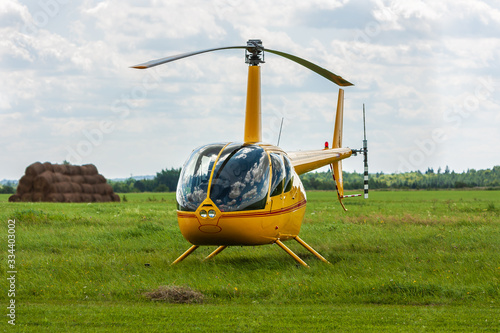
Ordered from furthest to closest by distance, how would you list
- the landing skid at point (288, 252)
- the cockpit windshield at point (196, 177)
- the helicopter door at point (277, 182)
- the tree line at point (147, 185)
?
the tree line at point (147, 185) < the landing skid at point (288, 252) < the helicopter door at point (277, 182) < the cockpit windshield at point (196, 177)

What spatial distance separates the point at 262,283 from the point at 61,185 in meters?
37.7

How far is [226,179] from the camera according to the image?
1217cm

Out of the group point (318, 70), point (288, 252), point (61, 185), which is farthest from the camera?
point (61, 185)

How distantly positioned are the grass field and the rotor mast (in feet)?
10.7

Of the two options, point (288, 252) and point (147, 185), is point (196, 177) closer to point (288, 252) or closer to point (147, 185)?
point (288, 252)

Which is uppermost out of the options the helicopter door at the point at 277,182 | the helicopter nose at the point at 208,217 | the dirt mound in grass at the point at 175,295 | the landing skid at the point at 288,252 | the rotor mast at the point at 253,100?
the rotor mast at the point at 253,100

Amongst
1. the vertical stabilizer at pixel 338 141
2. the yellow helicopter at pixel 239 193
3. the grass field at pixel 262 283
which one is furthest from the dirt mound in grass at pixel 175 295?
the vertical stabilizer at pixel 338 141

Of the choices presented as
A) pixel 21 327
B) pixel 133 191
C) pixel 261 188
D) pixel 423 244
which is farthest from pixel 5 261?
pixel 133 191

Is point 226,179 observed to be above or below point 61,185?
above

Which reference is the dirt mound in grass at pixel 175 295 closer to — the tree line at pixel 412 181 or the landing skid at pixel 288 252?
the landing skid at pixel 288 252

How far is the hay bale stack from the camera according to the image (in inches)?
1806

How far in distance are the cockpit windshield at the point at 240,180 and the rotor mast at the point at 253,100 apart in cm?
140

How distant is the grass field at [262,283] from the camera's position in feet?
31.0

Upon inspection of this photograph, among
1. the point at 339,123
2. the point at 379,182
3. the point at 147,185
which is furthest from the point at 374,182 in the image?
the point at 339,123
